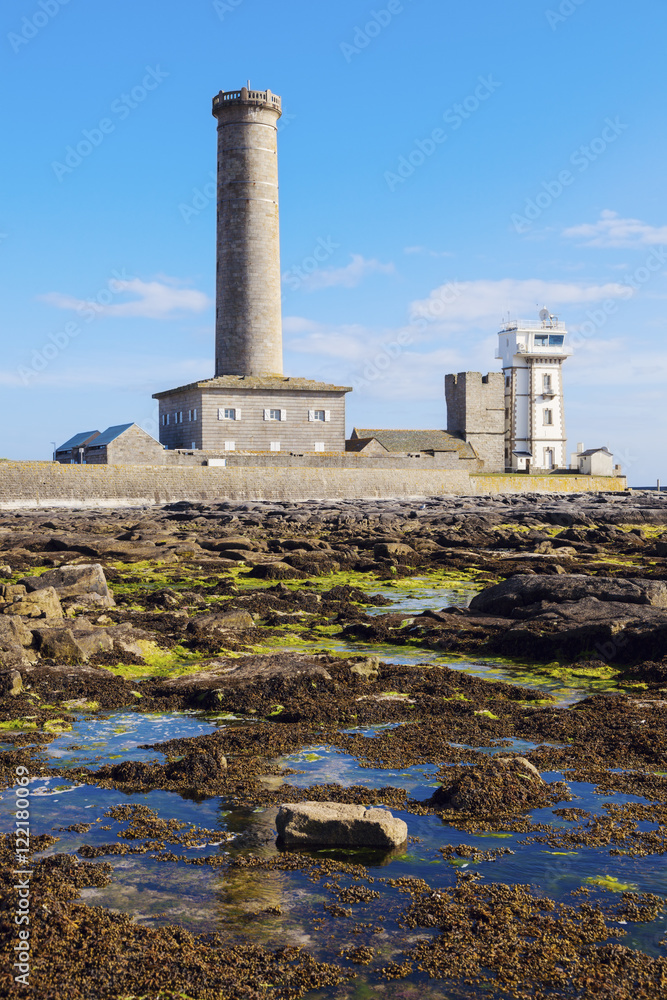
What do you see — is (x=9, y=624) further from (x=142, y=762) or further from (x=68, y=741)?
(x=142, y=762)

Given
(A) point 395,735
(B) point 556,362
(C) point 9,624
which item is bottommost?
(A) point 395,735

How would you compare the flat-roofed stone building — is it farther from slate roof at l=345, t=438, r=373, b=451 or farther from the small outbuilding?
the small outbuilding

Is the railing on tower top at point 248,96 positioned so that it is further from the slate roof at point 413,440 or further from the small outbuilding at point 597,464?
the small outbuilding at point 597,464

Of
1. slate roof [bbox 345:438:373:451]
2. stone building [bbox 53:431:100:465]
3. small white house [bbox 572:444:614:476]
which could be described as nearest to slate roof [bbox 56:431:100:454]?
stone building [bbox 53:431:100:465]

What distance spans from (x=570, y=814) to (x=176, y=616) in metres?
6.21

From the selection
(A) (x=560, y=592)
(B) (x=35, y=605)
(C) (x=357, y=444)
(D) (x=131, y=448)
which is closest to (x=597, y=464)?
(C) (x=357, y=444)

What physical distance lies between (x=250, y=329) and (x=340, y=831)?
140 feet

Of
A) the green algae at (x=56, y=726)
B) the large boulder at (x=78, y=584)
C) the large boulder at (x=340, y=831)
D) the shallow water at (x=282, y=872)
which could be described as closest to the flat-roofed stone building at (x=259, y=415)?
the large boulder at (x=78, y=584)

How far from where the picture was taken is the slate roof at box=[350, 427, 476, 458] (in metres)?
57.9

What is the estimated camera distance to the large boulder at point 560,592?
31.5 feet

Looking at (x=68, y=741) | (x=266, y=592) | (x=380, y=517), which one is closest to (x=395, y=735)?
(x=68, y=741)

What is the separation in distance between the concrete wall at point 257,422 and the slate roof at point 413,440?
8575 mm

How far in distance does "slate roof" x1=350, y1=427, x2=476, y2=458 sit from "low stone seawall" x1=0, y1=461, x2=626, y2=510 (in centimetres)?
885

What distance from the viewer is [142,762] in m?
5.14
